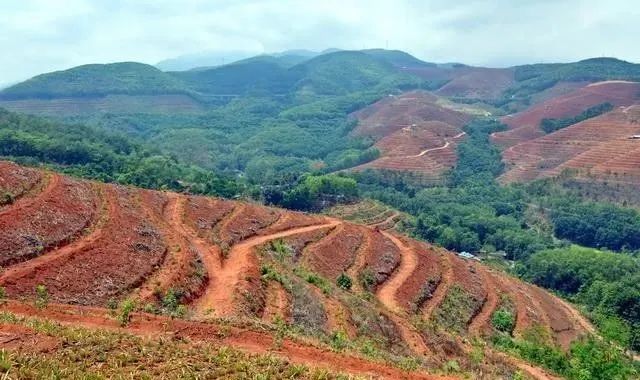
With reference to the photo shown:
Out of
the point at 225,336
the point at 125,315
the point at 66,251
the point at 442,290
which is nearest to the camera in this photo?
the point at 225,336

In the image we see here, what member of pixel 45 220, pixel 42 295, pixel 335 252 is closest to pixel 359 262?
pixel 335 252

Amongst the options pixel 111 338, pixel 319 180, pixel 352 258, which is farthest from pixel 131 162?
pixel 111 338

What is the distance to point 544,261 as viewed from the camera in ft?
304

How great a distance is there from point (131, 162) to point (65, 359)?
102 metres

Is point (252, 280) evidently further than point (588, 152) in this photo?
No

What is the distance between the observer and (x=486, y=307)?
57.6 meters

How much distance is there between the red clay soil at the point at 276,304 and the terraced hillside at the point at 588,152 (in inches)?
4785

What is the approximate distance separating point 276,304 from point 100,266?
440 inches

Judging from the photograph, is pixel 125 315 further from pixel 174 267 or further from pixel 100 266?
pixel 174 267

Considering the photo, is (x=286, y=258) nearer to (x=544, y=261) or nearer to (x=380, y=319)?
(x=380, y=319)

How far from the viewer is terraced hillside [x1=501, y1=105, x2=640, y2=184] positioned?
143275mm

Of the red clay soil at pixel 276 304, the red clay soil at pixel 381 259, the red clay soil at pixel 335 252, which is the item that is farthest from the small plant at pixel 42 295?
the red clay soil at pixel 381 259

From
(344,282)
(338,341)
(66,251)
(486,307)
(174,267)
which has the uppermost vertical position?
(66,251)

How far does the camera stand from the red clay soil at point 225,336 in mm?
25391
